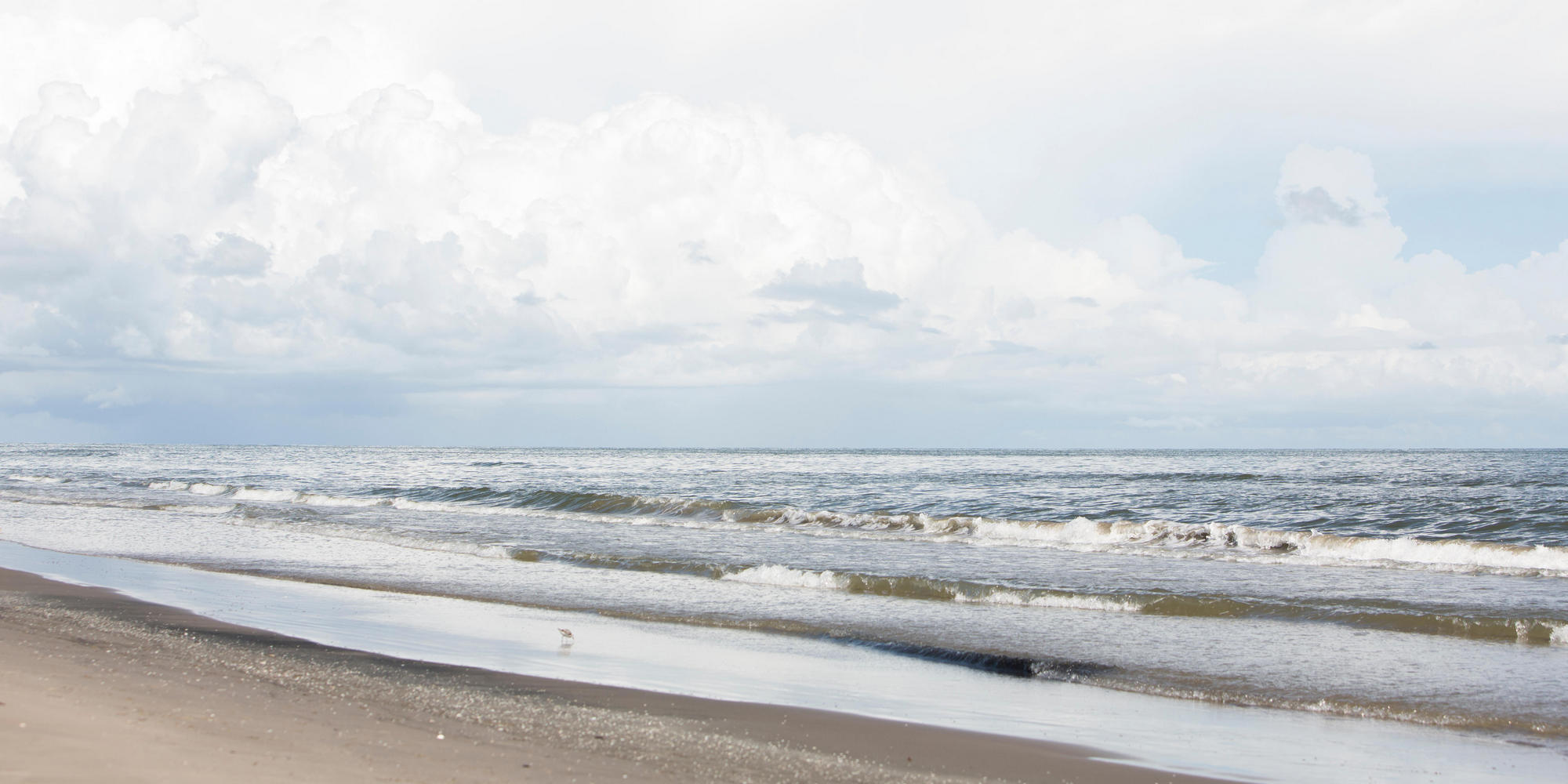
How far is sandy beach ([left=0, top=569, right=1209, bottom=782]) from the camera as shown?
5.89 meters

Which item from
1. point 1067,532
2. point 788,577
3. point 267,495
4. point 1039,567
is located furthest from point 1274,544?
point 267,495

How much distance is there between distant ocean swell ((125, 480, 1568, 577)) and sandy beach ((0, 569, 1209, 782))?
17047mm

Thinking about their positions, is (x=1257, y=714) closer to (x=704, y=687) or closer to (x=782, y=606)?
(x=704, y=687)

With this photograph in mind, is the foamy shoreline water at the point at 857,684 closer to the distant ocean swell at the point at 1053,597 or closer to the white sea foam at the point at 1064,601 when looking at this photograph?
the white sea foam at the point at 1064,601

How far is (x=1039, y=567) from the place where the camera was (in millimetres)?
20125

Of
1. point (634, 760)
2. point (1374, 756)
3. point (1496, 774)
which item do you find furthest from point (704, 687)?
point (1496, 774)

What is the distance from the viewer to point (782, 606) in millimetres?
15727

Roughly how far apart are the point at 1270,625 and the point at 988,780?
899cm

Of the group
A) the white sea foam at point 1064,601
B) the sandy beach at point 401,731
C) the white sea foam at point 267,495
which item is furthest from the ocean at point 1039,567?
the sandy beach at point 401,731

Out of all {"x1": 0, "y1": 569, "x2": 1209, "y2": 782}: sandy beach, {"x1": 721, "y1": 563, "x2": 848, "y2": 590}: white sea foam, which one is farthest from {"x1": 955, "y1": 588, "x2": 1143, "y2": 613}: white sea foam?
{"x1": 0, "y1": 569, "x2": 1209, "y2": 782}: sandy beach

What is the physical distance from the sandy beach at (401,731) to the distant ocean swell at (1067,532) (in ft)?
55.9

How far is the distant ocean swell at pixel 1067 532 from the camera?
70.9ft

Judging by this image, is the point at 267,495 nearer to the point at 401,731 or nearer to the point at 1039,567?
the point at 1039,567

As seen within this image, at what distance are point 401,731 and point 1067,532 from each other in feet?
75.6
